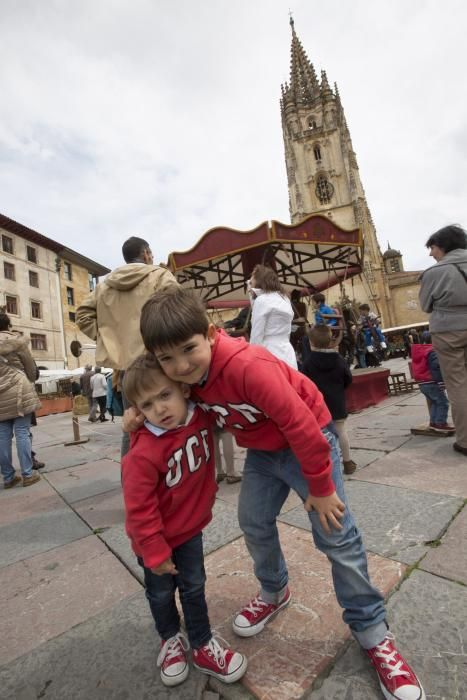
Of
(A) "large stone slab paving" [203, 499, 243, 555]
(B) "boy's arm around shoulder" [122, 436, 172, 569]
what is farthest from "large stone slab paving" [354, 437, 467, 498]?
(B) "boy's arm around shoulder" [122, 436, 172, 569]

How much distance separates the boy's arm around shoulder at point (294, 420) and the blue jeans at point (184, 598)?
1.82 ft

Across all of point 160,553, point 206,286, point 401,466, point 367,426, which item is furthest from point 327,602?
point 206,286

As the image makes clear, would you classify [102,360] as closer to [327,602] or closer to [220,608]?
[220,608]

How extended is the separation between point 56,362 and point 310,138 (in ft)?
130

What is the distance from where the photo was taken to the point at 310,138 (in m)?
43.5

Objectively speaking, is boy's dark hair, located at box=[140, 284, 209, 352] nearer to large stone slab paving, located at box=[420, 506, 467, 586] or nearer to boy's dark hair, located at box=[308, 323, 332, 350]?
large stone slab paving, located at box=[420, 506, 467, 586]

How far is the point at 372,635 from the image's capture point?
3.69ft

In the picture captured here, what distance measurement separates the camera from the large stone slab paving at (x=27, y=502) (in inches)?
119

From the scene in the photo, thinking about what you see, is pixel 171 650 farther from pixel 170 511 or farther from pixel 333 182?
pixel 333 182

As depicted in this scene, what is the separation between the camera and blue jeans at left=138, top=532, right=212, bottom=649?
1233 millimetres

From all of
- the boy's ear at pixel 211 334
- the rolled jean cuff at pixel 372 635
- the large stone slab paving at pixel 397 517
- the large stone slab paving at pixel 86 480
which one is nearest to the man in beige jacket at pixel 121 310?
the boy's ear at pixel 211 334

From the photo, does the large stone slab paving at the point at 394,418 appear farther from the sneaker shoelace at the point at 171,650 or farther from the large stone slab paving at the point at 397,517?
the sneaker shoelace at the point at 171,650

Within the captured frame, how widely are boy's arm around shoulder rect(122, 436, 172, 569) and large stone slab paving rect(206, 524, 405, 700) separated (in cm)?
52

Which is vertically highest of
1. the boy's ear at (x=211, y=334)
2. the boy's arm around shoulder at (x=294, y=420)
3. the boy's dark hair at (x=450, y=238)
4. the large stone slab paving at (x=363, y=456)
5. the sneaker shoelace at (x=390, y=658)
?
the boy's dark hair at (x=450, y=238)
